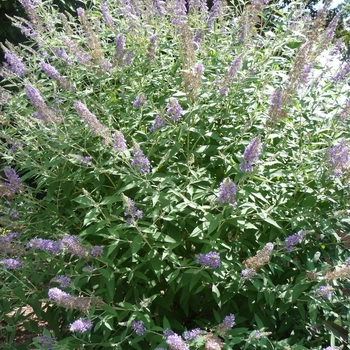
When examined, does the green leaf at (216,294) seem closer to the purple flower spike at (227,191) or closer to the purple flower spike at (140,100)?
the purple flower spike at (227,191)

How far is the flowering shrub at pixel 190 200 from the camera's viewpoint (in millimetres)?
3029

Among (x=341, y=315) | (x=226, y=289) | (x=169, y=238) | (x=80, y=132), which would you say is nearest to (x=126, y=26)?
(x=80, y=132)

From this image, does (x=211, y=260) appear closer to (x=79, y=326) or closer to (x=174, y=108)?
(x=79, y=326)

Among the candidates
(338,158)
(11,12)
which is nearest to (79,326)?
(338,158)

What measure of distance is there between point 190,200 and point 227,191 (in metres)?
0.57

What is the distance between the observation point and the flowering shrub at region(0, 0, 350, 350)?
3.03 m

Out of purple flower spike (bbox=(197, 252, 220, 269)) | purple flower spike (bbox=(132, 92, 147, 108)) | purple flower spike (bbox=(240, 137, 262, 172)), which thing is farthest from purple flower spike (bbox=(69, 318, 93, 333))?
purple flower spike (bbox=(132, 92, 147, 108))

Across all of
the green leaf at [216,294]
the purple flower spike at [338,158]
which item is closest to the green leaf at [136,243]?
the green leaf at [216,294]

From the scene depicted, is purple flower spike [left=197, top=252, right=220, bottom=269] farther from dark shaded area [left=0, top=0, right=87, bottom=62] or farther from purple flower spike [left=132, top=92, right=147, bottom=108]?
dark shaded area [left=0, top=0, right=87, bottom=62]

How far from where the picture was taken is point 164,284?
3.58 meters

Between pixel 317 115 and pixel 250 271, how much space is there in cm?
176

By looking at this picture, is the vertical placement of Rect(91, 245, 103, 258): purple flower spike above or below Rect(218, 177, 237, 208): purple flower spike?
below

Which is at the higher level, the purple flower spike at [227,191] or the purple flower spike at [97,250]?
the purple flower spike at [227,191]

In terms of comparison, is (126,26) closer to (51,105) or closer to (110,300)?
(51,105)
